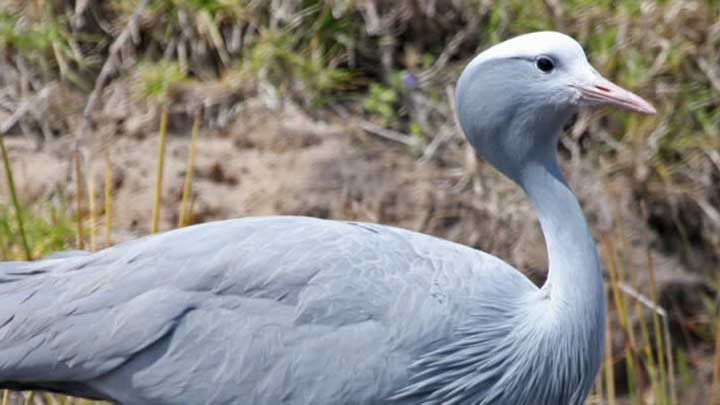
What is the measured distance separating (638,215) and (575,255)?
206cm

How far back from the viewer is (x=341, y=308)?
325 cm

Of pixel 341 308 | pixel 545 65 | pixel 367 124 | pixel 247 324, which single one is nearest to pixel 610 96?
pixel 545 65

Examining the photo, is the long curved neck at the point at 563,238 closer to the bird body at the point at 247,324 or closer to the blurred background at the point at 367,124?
the bird body at the point at 247,324

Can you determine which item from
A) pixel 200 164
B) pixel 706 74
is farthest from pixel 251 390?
pixel 706 74

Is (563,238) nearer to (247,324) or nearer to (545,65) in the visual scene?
(545,65)

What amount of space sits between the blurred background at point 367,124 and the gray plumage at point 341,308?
1661 millimetres

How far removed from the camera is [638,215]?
17.6ft

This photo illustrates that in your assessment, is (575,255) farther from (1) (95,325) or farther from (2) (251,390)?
(1) (95,325)

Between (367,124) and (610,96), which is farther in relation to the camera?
(367,124)

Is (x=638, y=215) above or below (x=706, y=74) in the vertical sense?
below

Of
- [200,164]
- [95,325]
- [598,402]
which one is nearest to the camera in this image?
[95,325]

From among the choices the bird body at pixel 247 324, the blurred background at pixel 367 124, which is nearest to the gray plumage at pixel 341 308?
the bird body at pixel 247 324

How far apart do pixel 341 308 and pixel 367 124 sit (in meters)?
2.26

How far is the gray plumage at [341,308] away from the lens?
3209 mm
